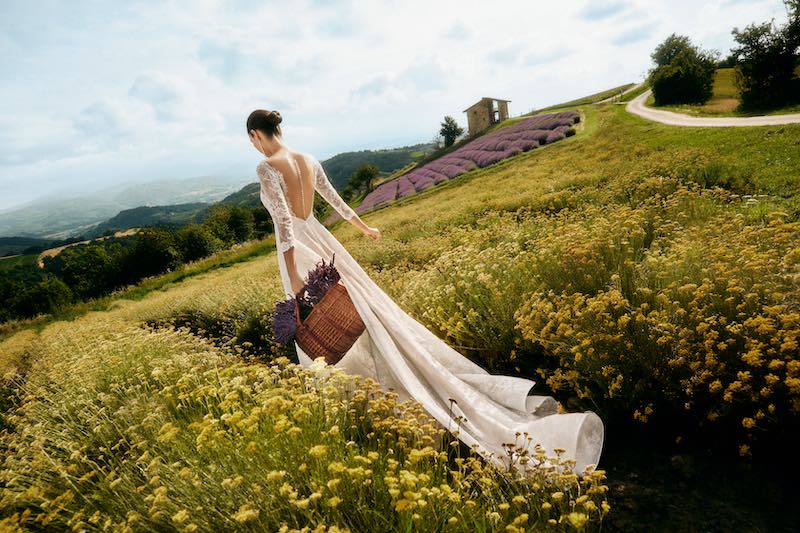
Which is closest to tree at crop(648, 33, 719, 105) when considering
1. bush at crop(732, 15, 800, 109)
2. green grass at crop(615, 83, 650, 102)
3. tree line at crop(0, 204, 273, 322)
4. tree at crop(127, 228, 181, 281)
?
bush at crop(732, 15, 800, 109)

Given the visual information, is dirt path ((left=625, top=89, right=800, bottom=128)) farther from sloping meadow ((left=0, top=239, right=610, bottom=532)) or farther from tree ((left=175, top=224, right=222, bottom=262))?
tree ((left=175, top=224, right=222, bottom=262))

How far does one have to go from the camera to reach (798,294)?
8.57 feet

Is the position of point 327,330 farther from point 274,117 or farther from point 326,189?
point 274,117

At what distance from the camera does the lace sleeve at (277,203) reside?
12.7 feet

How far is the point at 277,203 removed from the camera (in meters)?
3.93

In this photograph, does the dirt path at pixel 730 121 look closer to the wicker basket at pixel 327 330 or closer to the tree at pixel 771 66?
the tree at pixel 771 66

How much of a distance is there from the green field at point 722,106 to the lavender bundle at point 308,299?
24066mm

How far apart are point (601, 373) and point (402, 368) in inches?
66.8

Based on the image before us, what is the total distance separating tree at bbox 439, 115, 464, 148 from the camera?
5731cm

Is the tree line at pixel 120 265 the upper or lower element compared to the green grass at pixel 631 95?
lower

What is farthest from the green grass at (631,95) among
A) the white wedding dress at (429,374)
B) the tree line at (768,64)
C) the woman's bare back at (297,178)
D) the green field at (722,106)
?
the white wedding dress at (429,374)

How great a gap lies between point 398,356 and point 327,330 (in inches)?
29.0

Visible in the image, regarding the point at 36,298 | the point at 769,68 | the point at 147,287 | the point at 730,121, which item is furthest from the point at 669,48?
the point at 36,298

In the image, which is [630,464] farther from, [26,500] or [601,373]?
[26,500]
